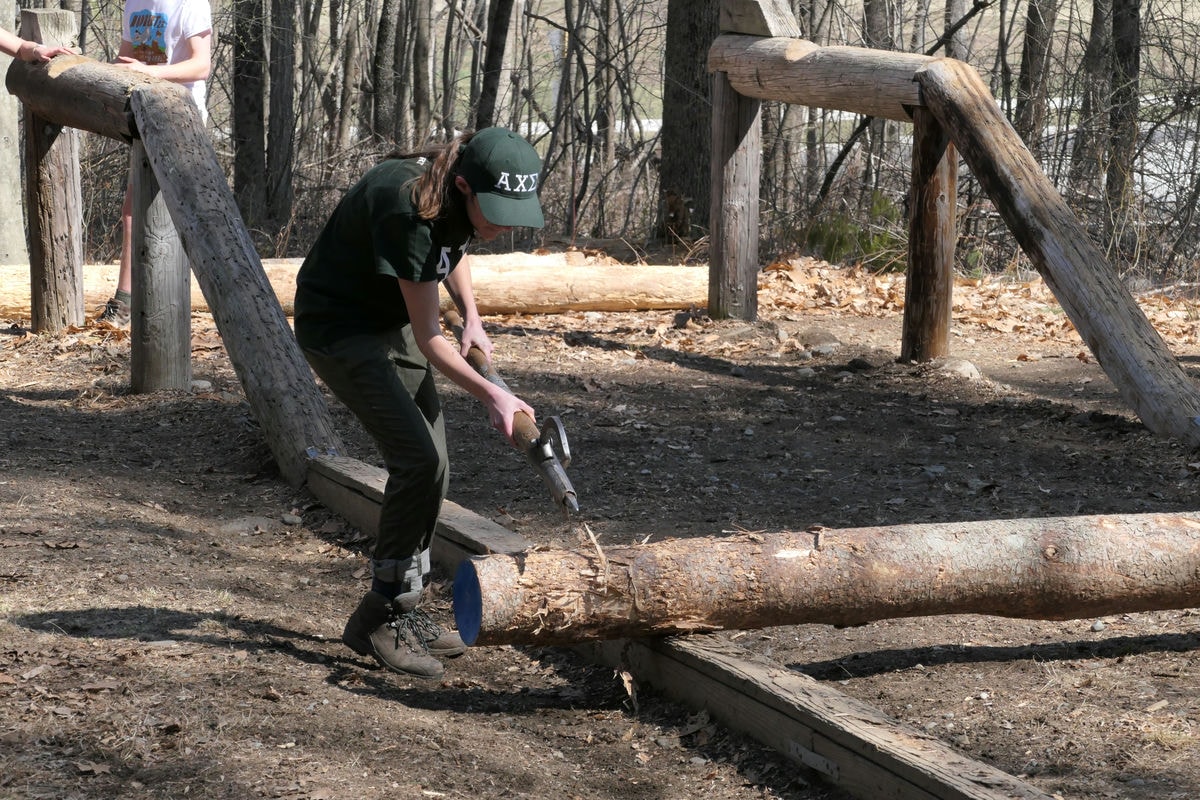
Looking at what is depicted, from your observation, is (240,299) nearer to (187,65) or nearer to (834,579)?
(187,65)

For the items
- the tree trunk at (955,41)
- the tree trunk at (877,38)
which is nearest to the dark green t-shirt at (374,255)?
the tree trunk at (877,38)

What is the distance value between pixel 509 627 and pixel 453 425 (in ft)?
11.1

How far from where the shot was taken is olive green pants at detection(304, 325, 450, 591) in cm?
358

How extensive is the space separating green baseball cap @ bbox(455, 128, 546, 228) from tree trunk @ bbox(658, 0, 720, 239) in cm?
790

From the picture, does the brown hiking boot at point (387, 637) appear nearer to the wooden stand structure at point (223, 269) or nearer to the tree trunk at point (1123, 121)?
the wooden stand structure at point (223, 269)

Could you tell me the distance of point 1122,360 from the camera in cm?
589

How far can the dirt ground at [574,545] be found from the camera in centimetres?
309

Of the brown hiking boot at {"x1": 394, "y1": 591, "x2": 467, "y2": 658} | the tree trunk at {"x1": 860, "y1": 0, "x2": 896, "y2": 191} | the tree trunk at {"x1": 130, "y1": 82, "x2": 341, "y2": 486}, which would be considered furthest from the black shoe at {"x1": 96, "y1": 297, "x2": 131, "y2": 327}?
the tree trunk at {"x1": 860, "y1": 0, "x2": 896, "y2": 191}

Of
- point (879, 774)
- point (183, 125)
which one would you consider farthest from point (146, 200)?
point (879, 774)

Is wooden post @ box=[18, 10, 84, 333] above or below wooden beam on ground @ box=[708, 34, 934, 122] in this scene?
below

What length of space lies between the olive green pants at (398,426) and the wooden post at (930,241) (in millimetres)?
4480

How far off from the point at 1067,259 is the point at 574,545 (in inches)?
124

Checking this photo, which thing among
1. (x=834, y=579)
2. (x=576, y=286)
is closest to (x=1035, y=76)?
(x=576, y=286)

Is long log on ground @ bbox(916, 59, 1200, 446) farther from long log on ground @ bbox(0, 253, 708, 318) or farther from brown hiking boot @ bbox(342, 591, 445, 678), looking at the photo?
brown hiking boot @ bbox(342, 591, 445, 678)
